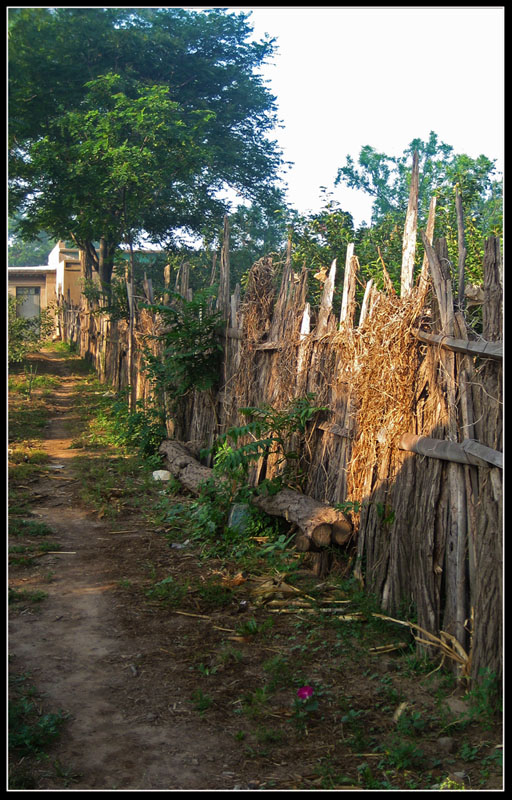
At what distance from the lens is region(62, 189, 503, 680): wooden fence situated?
3.88m

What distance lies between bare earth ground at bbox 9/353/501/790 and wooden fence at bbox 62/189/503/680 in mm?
419

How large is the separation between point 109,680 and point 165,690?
1.19 feet

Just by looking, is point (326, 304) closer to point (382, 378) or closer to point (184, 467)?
point (382, 378)

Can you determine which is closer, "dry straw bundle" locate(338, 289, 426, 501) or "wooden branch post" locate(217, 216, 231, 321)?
"dry straw bundle" locate(338, 289, 426, 501)

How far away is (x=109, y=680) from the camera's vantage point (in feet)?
13.9

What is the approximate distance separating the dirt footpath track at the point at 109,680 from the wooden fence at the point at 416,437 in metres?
1.44

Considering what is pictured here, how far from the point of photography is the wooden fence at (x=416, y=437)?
3.88 m

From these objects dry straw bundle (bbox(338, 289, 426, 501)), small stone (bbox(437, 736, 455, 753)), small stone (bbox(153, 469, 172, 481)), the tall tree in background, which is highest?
the tall tree in background

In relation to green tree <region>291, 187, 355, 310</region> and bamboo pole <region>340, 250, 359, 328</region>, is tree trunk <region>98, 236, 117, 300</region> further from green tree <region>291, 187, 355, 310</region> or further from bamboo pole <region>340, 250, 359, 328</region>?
bamboo pole <region>340, 250, 359, 328</region>

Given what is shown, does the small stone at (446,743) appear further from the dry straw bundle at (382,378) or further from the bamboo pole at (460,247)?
the bamboo pole at (460,247)

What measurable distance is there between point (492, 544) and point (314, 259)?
9307mm

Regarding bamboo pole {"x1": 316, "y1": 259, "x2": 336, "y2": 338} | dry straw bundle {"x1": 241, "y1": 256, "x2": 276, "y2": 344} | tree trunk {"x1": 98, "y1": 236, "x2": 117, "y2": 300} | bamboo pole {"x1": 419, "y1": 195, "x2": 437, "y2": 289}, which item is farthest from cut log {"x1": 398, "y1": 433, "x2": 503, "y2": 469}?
tree trunk {"x1": 98, "y1": 236, "x2": 117, "y2": 300}

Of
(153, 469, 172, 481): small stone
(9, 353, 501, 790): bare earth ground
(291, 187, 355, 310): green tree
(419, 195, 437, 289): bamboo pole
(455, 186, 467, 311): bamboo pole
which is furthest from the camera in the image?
(291, 187, 355, 310): green tree

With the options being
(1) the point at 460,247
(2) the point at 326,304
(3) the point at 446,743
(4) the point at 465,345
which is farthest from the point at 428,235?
(3) the point at 446,743
